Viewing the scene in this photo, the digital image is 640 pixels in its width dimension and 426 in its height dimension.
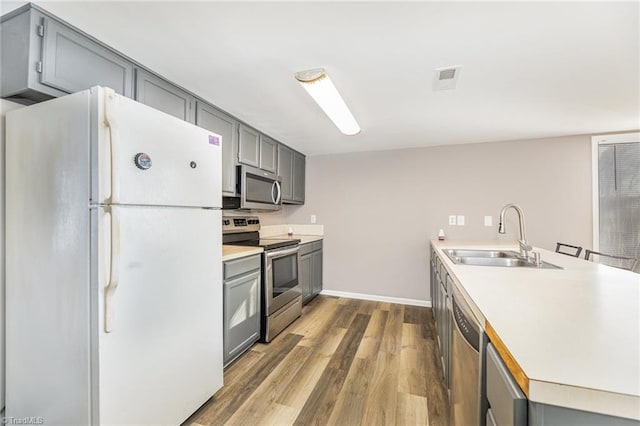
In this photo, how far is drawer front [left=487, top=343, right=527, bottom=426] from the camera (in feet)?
1.92

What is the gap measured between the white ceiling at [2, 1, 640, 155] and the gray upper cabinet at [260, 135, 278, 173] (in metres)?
0.53

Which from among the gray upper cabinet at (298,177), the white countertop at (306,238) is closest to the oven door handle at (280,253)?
the white countertop at (306,238)

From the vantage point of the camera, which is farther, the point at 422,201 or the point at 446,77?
the point at 422,201

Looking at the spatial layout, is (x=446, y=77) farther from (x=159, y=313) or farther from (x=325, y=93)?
(x=159, y=313)

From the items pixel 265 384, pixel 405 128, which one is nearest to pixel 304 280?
pixel 265 384

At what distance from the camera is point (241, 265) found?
2.16 meters

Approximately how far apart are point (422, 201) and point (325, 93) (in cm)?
229

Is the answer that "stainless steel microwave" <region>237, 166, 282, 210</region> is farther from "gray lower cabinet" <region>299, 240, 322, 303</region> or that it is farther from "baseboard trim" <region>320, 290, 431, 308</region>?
"baseboard trim" <region>320, 290, 431, 308</region>

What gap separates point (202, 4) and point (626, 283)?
89.2 inches

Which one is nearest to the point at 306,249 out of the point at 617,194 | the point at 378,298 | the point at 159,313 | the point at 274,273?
the point at 274,273

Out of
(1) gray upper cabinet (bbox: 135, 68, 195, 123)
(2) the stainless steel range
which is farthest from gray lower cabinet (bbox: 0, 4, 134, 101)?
(2) the stainless steel range

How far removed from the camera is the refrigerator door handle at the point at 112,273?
1143 mm

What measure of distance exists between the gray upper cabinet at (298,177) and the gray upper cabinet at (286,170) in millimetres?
115

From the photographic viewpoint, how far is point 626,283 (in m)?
1.23
